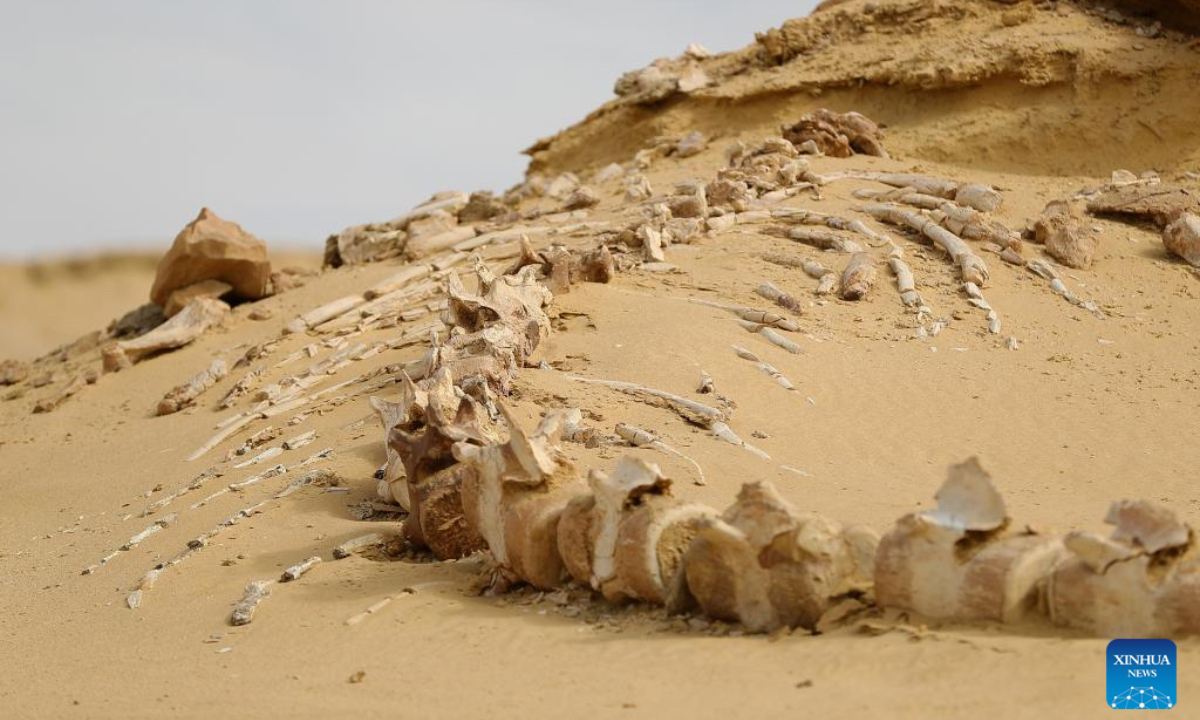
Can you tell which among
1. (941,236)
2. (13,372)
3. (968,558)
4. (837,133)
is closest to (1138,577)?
(968,558)

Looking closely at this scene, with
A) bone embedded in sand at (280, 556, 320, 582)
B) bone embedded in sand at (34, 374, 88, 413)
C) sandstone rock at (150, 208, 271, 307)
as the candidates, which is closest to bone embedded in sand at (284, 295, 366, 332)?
sandstone rock at (150, 208, 271, 307)

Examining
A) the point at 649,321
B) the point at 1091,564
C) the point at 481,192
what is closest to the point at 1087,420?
the point at 649,321

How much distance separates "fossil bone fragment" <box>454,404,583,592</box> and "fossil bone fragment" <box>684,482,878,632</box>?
2.76 feet

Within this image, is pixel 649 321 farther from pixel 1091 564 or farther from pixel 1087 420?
pixel 1091 564

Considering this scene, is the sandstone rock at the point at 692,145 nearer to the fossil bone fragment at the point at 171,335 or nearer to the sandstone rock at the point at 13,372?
the fossil bone fragment at the point at 171,335

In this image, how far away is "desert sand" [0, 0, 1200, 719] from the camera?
4234mm

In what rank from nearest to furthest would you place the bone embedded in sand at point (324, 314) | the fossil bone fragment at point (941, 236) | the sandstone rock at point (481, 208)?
the fossil bone fragment at point (941, 236), the bone embedded in sand at point (324, 314), the sandstone rock at point (481, 208)

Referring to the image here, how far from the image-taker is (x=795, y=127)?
522 inches

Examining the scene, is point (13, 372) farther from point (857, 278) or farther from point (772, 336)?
point (857, 278)

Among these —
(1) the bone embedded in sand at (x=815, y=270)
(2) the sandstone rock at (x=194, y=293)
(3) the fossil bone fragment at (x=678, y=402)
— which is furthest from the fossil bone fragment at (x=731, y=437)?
(2) the sandstone rock at (x=194, y=293)

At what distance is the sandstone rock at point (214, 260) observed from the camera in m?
12.3

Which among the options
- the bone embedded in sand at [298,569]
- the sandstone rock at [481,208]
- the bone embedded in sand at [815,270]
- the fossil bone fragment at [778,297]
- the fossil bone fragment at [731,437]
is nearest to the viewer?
the bone embedded in sand at [298,569]

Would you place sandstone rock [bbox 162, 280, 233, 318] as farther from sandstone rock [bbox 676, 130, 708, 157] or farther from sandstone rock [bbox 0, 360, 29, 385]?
sandstone rock [bbox 676, 130, 708, 157]

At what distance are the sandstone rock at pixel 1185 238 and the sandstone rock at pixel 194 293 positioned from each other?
8491 mm
